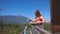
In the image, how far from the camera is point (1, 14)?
120cm

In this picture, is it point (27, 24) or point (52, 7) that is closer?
point (52, 7)

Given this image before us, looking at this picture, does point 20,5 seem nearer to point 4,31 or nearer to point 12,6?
point 12,6

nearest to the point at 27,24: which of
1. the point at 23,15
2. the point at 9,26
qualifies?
the point at 23,15

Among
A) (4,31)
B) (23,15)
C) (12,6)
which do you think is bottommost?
(4,31)

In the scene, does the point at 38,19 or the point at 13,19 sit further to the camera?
the point at 38,19

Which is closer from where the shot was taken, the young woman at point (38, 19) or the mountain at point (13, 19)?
the mountain at point (13, 19)

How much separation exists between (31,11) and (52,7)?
0.49 m

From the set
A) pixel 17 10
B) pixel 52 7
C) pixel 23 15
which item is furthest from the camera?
pixel 17 10

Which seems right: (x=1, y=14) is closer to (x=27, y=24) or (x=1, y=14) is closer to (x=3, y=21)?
(x=3, y=21)

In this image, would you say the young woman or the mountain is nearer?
the mountain

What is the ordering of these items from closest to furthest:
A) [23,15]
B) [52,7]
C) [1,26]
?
[52,7] < [1,26] < [23,15]

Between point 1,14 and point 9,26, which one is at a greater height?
point 1,14

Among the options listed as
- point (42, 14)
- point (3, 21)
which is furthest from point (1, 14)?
point (42, 14)

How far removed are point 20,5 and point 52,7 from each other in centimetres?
60
